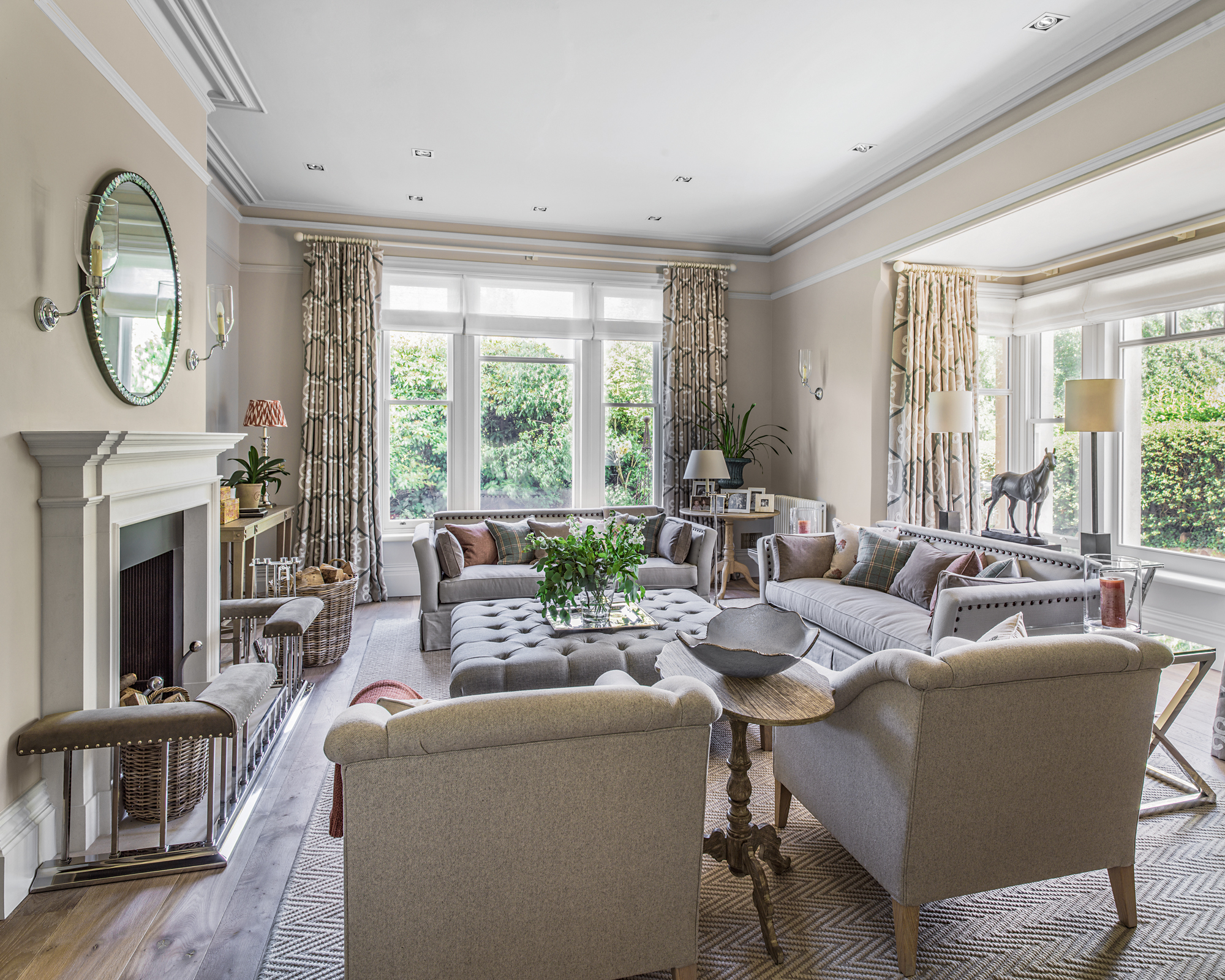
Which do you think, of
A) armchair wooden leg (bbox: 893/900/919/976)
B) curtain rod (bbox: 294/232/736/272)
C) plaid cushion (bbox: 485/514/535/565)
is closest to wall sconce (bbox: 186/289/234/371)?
plaid cushion (bbox: 485/514/535/565)

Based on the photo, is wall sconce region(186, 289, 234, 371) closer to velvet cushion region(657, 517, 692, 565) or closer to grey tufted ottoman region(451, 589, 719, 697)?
grey tufted ottoman region(451, 589, 719, 697)

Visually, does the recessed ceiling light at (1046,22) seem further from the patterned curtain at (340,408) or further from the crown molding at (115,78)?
the patterned curtain at (340,408)

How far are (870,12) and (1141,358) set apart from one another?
340cm

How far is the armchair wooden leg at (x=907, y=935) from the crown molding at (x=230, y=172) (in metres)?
4.81

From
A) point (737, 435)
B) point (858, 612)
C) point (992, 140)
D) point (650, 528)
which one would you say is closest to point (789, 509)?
point (737, 435)

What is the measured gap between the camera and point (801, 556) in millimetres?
4441

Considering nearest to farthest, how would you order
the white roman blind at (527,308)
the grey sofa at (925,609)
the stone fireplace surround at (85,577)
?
1. the stone fireplace surround at (85,577)
2. the grey sofa at (925,609)
3. the white roman blind at (527,308)

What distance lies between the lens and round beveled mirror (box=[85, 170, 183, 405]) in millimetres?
2395

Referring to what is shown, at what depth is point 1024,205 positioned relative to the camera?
12.2 feet

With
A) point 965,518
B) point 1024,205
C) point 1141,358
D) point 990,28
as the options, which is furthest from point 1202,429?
point 990,28

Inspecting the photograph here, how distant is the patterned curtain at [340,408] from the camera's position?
5516 millimetres

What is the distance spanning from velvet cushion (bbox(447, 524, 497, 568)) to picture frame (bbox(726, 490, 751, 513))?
197cm

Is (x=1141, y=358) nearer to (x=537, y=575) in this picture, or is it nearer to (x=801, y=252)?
(x=801, y=252)

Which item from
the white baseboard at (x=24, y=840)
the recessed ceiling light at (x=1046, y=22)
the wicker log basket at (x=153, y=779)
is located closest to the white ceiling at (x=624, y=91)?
the recessed ceiling light at (x=1046, y=22)
